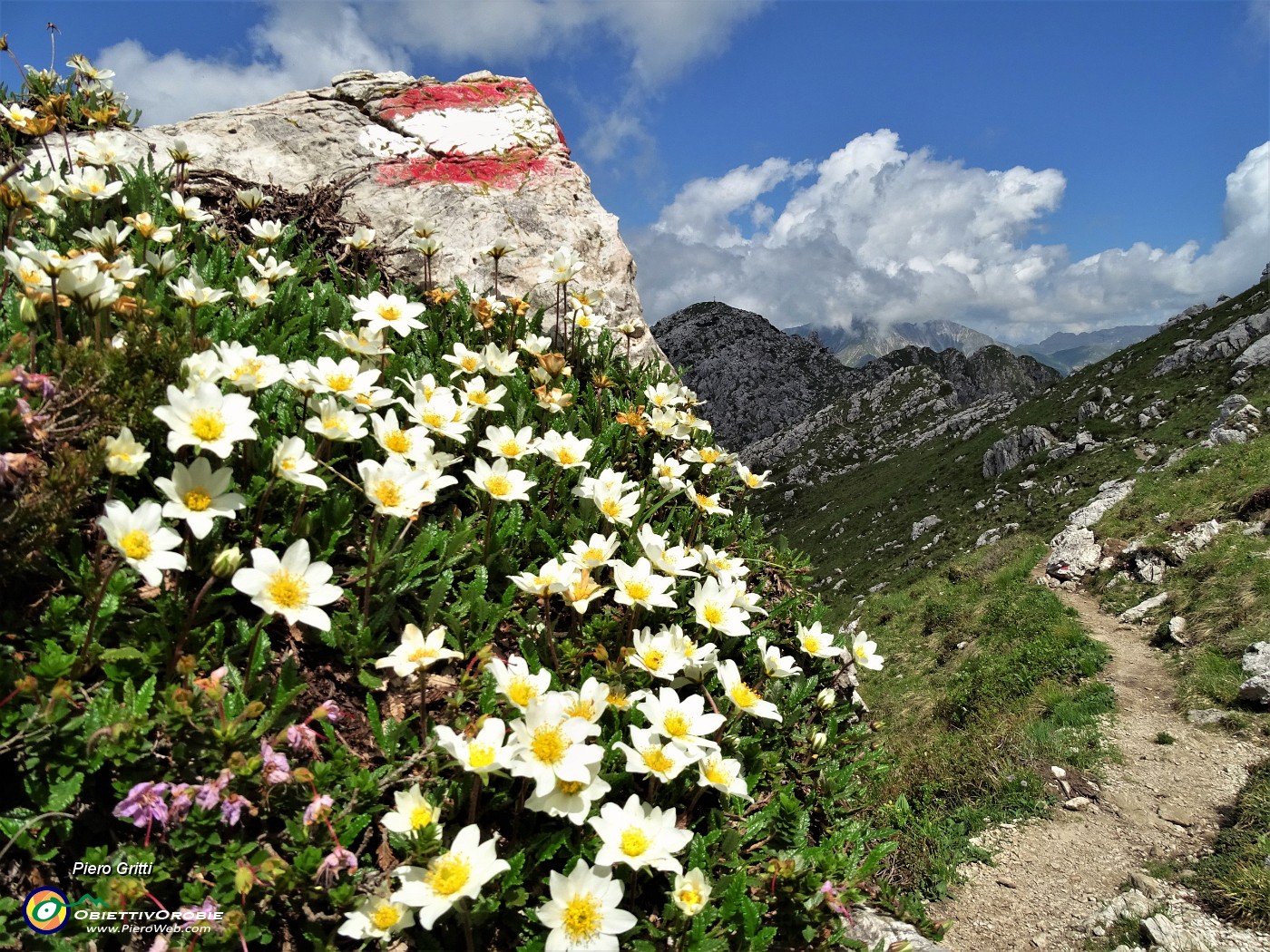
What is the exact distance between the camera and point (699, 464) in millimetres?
5047

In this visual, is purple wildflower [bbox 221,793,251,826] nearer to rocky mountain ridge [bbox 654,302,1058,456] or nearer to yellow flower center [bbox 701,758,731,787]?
yellow flower center [bbox 701,758,731,787]

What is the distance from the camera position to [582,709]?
2.13 m

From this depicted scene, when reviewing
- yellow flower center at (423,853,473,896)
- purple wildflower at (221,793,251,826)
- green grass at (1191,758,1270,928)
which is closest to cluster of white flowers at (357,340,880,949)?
yellow flower center at (423,853,473,896)

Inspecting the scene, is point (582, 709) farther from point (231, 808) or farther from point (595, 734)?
point (231, 808)

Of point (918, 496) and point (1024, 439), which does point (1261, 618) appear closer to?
point (1024, 439)

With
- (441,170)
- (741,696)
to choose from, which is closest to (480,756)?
(741,696)

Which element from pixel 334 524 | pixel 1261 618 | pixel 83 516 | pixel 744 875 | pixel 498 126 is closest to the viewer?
pixel 744 875

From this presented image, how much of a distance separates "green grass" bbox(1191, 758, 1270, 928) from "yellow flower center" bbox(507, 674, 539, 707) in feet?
22.8

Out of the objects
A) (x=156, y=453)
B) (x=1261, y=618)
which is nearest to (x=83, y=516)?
(x=156, y=453)

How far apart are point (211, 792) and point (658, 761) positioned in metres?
1.40

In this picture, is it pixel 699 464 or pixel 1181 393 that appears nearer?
pixel 699 464

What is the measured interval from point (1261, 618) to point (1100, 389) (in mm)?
48275

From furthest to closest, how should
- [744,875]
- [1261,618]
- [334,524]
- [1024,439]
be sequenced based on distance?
[1024,439]
[1261,618]
[334,524]
[744,875]

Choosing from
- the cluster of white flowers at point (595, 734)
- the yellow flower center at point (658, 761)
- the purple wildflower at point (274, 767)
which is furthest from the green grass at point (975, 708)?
the purple wildflower at point (274, 767)
